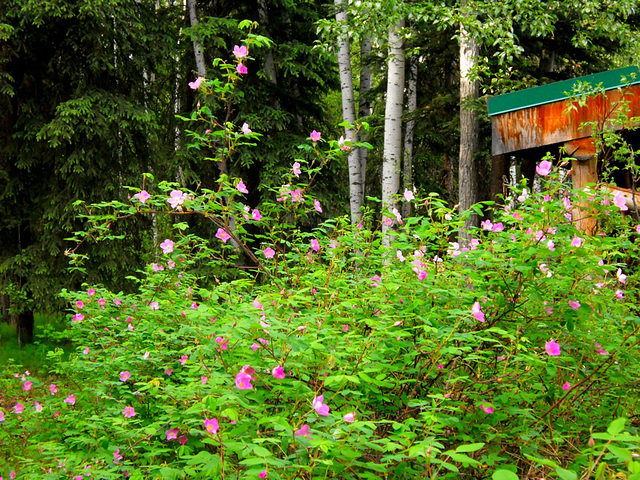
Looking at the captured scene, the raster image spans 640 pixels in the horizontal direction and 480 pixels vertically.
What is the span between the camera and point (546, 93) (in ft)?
19.0

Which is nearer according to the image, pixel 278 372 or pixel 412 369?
pixel 278 372

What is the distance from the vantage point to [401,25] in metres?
9.35

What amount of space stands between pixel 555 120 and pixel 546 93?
0.96ft

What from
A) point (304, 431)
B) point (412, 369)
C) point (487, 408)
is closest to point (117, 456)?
point (304, 431)

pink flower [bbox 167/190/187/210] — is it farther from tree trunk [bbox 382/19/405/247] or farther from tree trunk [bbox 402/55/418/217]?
tree trunk [bbox 402/55/418/217]

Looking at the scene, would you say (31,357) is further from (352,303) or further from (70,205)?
(352,303)

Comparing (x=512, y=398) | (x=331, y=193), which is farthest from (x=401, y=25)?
(x=512, y=398)

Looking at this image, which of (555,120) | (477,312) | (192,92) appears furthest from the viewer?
(192,92)

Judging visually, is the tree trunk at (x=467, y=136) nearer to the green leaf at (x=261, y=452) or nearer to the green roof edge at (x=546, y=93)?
the green roof edge at (x=546, y=93)

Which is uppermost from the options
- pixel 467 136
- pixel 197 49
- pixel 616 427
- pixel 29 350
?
pixel 197 49

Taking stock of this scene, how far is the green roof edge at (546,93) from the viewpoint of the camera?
5.22 metres

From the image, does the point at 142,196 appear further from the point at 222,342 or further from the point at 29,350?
the point at 29,350

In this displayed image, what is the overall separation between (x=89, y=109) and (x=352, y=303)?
786 centimetres

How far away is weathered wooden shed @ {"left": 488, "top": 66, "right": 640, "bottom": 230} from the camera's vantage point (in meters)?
5.43
